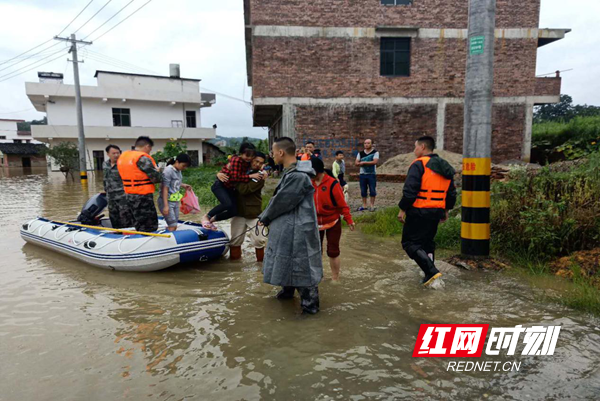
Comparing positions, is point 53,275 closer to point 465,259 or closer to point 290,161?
point 290,161

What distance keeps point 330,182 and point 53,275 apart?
4.00 m

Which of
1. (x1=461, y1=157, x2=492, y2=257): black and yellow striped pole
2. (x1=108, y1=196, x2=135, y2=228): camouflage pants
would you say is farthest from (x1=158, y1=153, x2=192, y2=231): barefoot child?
(x1=461, y1=157, x2=492, y2=257): black and yellow striped pole

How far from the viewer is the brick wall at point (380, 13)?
51.1 ft

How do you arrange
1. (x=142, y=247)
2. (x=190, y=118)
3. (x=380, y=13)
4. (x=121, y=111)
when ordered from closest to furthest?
1. (x=142, y=247)
2. (x=380, y=13)
3. (x=121, y=111)
4. (x=190, y=118)

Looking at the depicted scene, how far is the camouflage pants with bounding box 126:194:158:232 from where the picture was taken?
17.7ft

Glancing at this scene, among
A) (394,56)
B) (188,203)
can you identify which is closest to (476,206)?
(188,203)

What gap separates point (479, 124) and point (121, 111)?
35.5 meters

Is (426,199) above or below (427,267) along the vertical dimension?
above

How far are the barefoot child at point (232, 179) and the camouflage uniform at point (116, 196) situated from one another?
1.29 meters

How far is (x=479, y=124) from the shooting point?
4.81 metres

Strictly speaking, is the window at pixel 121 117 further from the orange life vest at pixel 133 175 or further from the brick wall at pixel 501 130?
the orange life vest at pixel 133 175

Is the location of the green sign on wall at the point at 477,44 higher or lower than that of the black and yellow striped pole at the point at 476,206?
higher

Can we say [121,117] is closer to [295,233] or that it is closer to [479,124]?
[479,124]

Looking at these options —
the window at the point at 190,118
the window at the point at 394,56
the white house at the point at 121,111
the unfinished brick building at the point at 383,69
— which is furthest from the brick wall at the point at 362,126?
the window at the point at 190,118
